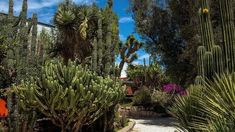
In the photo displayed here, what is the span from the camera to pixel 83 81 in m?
11.6

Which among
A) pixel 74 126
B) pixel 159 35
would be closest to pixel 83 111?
pixel 74 126

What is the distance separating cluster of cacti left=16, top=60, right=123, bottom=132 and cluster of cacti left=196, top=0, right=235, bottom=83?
3088 millimetres

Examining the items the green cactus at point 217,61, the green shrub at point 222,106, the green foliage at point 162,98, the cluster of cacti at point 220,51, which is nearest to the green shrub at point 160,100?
the green foliage at point 162,98

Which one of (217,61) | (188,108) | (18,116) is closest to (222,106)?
(188,108)

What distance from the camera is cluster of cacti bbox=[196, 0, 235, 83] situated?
9.83m

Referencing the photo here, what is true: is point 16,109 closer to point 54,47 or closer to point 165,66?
point 165,66

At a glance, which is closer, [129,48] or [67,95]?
[67,95]

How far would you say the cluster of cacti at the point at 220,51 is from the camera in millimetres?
9828

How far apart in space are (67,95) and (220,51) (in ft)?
14.1

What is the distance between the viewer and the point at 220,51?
10.1m

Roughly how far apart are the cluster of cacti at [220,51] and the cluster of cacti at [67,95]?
3088mm

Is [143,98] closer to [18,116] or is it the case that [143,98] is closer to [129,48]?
[129,48]

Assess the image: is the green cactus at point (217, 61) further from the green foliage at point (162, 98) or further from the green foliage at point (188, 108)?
the green foliage at point (162, 98)

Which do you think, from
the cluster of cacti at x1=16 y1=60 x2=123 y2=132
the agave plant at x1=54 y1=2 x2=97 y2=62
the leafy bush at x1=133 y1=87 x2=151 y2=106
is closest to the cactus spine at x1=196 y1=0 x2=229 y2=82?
the cluster of cacti at x1=16 y1=60 x2=123 y2=132
